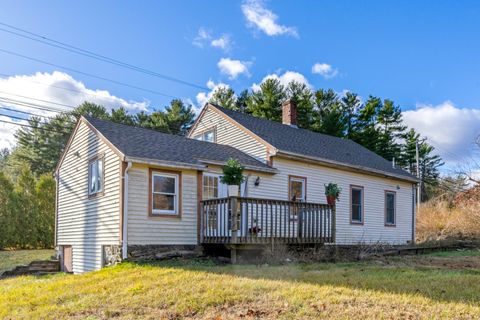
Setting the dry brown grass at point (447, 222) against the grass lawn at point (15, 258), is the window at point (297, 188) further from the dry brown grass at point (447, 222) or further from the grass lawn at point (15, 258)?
the grass lawn at point (15, 258)

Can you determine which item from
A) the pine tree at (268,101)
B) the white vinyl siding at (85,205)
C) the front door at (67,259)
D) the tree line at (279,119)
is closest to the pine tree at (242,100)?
the tree line at (279,119)

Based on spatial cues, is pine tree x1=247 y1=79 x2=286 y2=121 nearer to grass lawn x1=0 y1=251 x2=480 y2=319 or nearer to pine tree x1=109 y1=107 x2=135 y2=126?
pine tree x1=109 y1=107 x2=135 y2=126

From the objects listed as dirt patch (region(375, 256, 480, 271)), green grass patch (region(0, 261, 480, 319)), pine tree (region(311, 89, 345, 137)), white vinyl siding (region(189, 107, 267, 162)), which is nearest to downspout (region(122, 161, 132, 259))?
green grass patch (region(0, 261, 480, 319))

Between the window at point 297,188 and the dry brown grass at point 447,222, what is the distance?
8105mm

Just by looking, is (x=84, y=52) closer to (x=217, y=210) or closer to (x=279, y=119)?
(x=217, y=210)

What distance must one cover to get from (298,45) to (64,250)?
14410mm

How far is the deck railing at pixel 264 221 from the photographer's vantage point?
Result: 11.7m

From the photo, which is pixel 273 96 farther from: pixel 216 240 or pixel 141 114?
pixel 216 240

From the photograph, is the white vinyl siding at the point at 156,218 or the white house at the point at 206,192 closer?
the white vinyl siding at the point at 156,218

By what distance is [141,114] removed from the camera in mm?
39344

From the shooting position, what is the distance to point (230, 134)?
17391 mm

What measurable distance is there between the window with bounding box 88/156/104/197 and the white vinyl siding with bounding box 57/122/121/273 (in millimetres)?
185

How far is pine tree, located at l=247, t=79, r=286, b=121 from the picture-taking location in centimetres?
3441

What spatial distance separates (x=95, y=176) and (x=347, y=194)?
9547 mm
